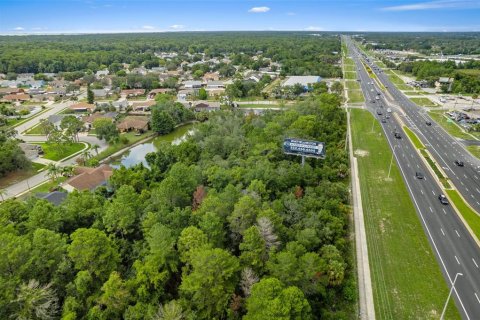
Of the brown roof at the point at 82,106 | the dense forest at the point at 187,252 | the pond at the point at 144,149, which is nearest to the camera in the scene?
the dense forest at the point at 187,252

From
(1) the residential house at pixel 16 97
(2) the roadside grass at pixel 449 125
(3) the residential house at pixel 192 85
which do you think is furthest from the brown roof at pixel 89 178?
(3) the residential house at pixel 192 85

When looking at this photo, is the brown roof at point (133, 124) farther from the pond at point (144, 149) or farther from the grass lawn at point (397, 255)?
the grass lawn at point (397, 255)

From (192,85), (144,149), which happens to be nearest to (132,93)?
(192,85)

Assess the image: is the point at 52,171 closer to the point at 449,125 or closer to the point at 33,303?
the point at 33,303

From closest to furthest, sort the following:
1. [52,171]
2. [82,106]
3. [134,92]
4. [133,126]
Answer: [52,171], [133,126], [82,106], [134,92]

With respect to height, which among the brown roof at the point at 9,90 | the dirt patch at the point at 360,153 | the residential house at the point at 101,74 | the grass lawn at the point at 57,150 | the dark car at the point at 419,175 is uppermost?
the residential house at the point at 101,74

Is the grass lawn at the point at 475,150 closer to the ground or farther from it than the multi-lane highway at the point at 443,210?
farther from it

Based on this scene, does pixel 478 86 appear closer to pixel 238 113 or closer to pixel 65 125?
pixel 238 113
